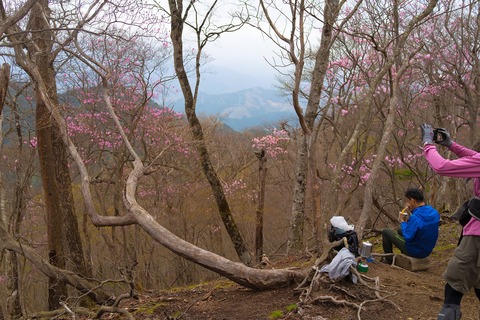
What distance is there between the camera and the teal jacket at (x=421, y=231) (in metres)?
4.43

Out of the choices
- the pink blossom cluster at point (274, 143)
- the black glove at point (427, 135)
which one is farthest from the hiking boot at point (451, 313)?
the pink blossom cluster at point (274, 143)

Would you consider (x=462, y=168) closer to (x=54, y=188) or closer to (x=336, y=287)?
(x=336, y=287)

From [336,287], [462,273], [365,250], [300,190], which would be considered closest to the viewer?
[462,273]

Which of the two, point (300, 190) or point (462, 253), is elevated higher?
point (300, 190)

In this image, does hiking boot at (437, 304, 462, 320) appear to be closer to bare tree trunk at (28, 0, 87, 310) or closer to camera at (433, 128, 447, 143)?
camera at (433, 128, 447, 143)

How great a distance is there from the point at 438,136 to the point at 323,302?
5.97 ft

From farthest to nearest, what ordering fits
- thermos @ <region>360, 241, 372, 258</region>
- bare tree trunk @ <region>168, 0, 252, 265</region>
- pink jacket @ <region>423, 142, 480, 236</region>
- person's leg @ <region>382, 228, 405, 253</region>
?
bare tree trunk @ <region>168, 0, 252, 265</region>
person's leg @ <region>382, 228, 405, 253</region>
thermos @ <region>360, 241, 372, 258</region>
pink jacket @ <region>423, 142, 480, 236</region>

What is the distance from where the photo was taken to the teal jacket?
4.43 m

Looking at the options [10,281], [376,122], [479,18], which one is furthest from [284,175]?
[10,281]

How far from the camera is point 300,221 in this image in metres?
6.70

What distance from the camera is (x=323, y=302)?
11.7 ft

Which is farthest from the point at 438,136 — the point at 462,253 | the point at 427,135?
the point at 462,253

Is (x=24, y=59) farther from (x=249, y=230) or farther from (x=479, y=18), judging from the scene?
(x=249, y=230)

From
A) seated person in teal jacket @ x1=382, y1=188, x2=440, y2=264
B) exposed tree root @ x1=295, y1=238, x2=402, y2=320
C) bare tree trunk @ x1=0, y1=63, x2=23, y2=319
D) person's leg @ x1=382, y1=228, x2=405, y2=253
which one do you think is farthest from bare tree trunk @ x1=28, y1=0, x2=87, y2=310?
seated person in teal jacket @ x1=382, y1=188, x2=440, y2=264
